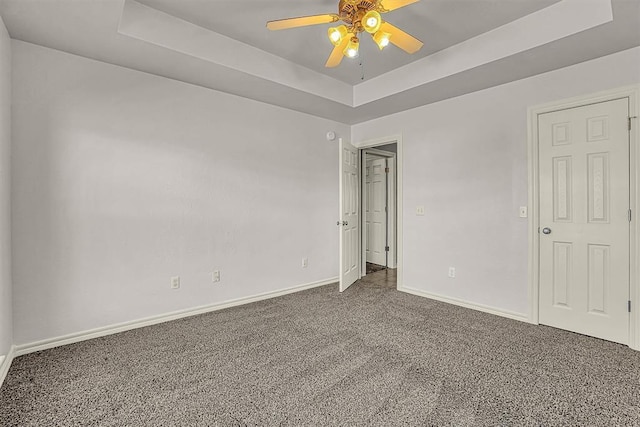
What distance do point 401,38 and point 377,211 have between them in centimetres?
395

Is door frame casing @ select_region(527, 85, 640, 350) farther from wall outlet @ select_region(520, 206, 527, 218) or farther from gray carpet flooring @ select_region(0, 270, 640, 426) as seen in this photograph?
gray carpet flooring @ select_region(0, 270, 640, 426)

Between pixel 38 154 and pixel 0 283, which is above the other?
pixel 38 154

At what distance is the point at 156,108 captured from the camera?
9.84 ft

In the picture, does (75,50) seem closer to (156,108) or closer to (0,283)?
(156,108)

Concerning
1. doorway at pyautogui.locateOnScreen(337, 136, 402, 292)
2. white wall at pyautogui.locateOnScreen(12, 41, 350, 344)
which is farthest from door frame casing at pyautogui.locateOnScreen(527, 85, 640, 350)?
white wall at pyautogui.locateOnScreen(12, 41, 350, 344)

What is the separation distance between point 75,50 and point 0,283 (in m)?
1.86

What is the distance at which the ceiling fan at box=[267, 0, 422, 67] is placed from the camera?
6.25 feet

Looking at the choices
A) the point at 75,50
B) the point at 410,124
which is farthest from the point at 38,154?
the point at 410,124

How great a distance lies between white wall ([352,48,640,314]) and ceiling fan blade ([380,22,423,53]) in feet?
5.17

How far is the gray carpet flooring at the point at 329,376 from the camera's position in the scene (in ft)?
5.56

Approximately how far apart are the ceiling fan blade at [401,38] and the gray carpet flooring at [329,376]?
89.9 inches

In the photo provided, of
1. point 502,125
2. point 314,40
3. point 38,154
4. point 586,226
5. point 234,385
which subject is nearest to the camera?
point 234,385

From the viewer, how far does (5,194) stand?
2.22 m

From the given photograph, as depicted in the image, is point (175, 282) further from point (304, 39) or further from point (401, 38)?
point (401, 38)
